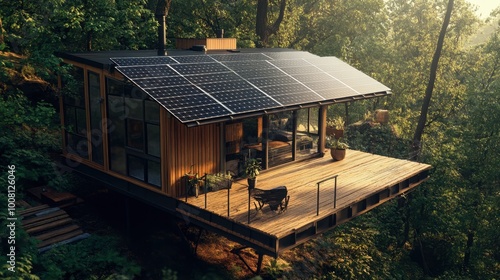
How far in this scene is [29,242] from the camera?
41.1ft

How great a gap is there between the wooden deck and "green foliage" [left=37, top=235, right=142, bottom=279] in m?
2.45

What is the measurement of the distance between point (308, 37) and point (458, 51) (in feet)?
40.7

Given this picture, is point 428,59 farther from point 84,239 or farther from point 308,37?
point 84,239

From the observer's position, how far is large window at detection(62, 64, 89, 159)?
1673 centimetres

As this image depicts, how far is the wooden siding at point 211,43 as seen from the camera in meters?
21.2

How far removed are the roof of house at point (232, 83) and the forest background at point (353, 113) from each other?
4097 mm

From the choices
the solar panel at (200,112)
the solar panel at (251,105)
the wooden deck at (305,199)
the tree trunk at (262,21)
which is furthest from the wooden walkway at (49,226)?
the tree trunk at (262,21)

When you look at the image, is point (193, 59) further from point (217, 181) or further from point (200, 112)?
point (217, 181)

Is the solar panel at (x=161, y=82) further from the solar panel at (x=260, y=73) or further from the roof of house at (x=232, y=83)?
the solar panel at (x=260, y=73)

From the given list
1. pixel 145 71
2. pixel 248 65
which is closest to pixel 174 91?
pixel 145 71

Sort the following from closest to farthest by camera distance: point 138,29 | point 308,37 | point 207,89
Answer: point 207,89, point 138,29, point 308,37

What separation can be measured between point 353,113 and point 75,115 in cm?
2709

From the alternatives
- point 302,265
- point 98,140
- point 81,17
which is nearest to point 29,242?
point 98,140

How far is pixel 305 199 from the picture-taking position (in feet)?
46.5
